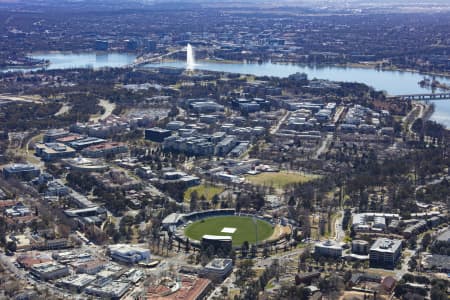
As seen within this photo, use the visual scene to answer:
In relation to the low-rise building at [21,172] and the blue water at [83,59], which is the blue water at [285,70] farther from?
the low-rise building at [21,172]

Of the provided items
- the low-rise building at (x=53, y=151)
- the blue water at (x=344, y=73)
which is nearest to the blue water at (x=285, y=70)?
the blue water at (x=344, y=73)

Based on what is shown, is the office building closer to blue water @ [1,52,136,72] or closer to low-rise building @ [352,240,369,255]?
low-rise building @ [352,240,369,255]

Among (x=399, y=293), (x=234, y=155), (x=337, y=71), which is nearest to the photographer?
(x=399, y=293)

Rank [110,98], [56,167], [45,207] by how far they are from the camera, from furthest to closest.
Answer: [110,98] < [56,167] < [45,207]

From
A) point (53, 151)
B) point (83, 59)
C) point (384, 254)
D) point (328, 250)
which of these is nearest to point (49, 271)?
point (328, 250)

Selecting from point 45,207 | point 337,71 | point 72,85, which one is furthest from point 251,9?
→ point 45,207

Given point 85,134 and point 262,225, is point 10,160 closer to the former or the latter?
point 85,134

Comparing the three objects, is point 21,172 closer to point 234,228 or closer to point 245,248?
point 234,228
